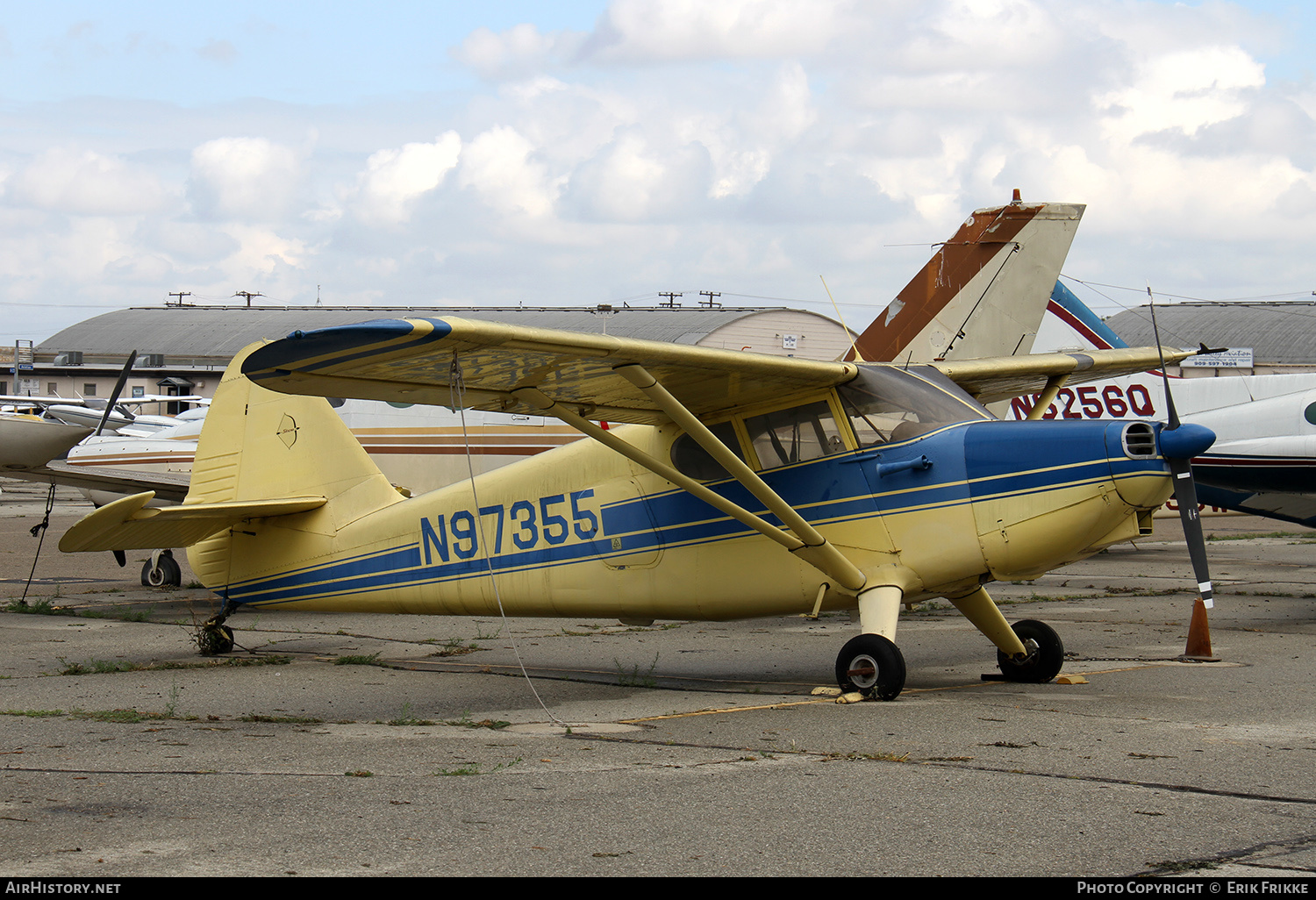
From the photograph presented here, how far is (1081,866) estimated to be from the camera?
3.94 m

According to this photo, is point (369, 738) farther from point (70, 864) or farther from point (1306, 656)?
point (1306, 656)

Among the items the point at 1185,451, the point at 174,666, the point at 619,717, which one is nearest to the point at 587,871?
the point at 619,717

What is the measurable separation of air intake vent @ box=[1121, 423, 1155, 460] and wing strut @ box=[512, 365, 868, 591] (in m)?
1.85

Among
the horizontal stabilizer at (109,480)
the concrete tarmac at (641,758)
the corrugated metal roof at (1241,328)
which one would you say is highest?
the corrugated metal roof at (1241,328)

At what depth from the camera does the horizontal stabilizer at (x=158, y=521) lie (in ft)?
30.3

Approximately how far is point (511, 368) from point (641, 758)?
8.11 feet

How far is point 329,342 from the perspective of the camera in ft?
21.0

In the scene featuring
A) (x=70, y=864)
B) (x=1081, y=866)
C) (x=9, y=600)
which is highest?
(x=9, y=600)

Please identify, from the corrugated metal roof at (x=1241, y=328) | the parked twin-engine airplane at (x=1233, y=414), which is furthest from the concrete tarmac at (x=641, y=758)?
the corrugated metal roof at (x=1241, y=328)

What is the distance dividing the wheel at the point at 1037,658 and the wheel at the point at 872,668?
1.47 metres

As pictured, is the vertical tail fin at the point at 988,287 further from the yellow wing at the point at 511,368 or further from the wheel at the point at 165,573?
the wheel at the point at 165,573

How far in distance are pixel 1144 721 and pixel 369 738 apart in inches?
174

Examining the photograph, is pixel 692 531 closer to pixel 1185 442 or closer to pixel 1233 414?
pixel 1185 442

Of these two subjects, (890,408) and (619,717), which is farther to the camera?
(890,408)
